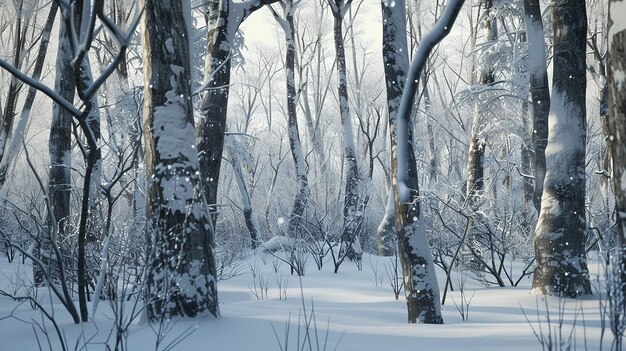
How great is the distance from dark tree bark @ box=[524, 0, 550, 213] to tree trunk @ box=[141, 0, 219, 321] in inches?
204

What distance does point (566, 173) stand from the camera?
19.6 feet

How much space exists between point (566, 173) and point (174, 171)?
423cm

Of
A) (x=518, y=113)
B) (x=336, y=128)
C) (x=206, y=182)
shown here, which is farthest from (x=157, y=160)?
(x=336, y=128)

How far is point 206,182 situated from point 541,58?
15.7 feet

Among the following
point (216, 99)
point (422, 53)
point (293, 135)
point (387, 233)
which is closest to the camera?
point (422, 53)

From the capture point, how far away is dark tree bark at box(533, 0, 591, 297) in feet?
19.2

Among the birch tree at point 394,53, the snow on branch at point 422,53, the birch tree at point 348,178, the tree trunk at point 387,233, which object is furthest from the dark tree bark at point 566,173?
the tree trunk at point 387,233

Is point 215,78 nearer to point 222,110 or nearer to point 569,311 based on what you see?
point 222,110

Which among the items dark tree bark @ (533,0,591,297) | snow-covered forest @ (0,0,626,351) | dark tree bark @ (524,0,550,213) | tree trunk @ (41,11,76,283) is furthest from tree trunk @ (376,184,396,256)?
tree trunk @ (41,11,76,283)

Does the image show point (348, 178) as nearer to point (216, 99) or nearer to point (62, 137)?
point (62, 137)

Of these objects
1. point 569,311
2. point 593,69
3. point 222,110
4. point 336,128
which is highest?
point 336,128

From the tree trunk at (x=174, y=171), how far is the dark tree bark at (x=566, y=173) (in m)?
3.80

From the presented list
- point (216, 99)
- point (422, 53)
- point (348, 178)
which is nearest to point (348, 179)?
point (348, 178)

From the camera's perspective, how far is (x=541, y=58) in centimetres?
753
